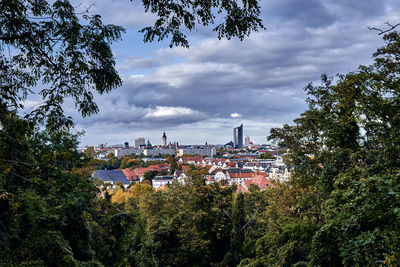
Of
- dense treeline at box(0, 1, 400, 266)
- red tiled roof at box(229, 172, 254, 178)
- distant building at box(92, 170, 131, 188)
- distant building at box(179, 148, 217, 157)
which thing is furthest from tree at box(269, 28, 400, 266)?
distant building at box(179, 148, 217, 157)

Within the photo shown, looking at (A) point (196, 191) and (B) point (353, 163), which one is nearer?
(B) point (353, 163)

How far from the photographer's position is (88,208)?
10.2 m

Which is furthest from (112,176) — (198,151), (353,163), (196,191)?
(198,151)

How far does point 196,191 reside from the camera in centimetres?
1831

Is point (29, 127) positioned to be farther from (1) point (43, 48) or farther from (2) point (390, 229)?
(2) point (390, 229)

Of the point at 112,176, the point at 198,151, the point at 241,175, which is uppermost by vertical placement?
the point at 198,151

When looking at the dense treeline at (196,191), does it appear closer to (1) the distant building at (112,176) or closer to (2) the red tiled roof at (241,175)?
(1) the distant building at (112,176)

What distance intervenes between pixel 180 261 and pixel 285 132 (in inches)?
342

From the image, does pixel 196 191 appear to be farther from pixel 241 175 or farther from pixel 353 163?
pixel 241 175

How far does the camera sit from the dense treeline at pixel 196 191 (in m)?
4.25

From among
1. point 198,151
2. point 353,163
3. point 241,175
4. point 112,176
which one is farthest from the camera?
point 198,151

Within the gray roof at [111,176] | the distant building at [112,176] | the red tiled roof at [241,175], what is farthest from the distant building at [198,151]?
the distant building at [112,176]

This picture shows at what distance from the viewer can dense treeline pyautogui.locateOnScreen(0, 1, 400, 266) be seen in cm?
425

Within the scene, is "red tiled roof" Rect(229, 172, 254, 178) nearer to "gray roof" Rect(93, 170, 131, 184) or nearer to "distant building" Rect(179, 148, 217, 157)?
"gray roof" Rect(93, 170, 131, 184)
